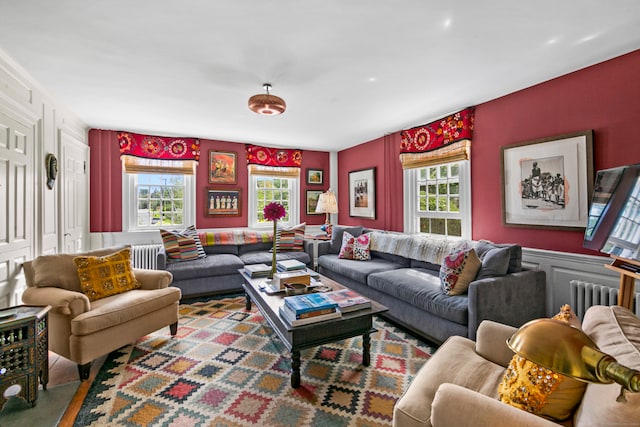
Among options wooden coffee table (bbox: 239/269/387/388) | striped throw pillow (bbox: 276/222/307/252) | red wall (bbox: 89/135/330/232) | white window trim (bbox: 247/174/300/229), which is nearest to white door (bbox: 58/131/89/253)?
red wall (bbox: 89/135/330/232)

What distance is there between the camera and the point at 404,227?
4375mm

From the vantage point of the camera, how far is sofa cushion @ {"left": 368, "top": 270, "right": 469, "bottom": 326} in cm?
235

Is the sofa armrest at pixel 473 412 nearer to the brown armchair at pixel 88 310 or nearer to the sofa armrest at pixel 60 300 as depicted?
the brown armchair at pixel 88 310

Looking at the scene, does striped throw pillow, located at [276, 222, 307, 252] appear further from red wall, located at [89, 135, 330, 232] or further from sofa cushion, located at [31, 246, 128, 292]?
sofa cushion, located at [31, 246, 128, 292]

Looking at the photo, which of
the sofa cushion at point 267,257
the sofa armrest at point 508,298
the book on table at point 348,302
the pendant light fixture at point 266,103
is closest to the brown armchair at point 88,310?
the book on table at point 348,302

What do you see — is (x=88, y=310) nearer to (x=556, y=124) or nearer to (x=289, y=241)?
(x=289, y=241)

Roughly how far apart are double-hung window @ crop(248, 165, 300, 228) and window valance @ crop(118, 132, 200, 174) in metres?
1.01

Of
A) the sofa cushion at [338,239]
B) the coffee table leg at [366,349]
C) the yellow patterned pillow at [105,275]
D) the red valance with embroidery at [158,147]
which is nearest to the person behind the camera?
the coffee table leg at [366,349]

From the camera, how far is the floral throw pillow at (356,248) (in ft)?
13.5

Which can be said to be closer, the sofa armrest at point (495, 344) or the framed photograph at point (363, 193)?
the sofa armrest at point (495, 344)

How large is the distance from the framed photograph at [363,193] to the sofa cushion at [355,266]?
3.88 ft

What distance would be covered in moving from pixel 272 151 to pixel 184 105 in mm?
2199

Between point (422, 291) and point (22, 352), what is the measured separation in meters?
2.83

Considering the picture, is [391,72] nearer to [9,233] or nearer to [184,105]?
[184,105]
